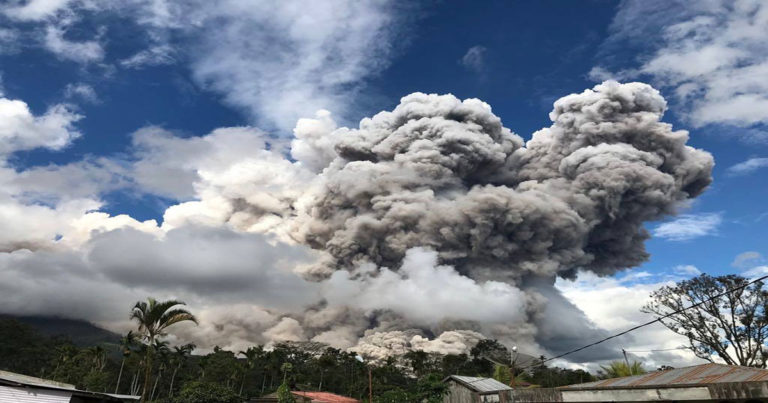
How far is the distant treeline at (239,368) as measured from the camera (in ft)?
258

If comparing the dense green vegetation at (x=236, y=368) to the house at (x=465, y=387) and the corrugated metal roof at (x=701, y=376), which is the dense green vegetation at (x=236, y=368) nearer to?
the house at (x=465, y=387)

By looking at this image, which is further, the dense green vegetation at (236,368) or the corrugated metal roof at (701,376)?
the dense green vegetation at (236,368)

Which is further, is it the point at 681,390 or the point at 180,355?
the point at 180,355

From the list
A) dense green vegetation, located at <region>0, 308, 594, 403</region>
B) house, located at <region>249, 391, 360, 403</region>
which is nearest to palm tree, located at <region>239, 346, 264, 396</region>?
dense green vegetation, located at <region>0, 308, 594, 403</region>

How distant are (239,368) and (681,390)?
3472 inches

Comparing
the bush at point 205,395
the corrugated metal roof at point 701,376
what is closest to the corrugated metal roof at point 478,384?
the bush at point 205,395

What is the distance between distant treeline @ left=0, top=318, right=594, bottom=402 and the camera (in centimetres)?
7862

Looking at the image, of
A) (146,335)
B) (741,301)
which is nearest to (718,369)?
(146,335)

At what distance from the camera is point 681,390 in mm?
11094

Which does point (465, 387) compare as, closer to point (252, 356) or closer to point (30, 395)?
point (30, 395)

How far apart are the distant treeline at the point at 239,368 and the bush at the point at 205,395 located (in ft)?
141

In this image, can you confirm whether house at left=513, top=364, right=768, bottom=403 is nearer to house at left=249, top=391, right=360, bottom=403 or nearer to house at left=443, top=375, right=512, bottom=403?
house at left=443, top=375, right=512, bottom=403

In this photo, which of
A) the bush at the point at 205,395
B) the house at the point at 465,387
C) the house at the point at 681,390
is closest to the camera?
the house at the point at 681,390

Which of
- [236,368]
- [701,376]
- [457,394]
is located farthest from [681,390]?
[236,368]
